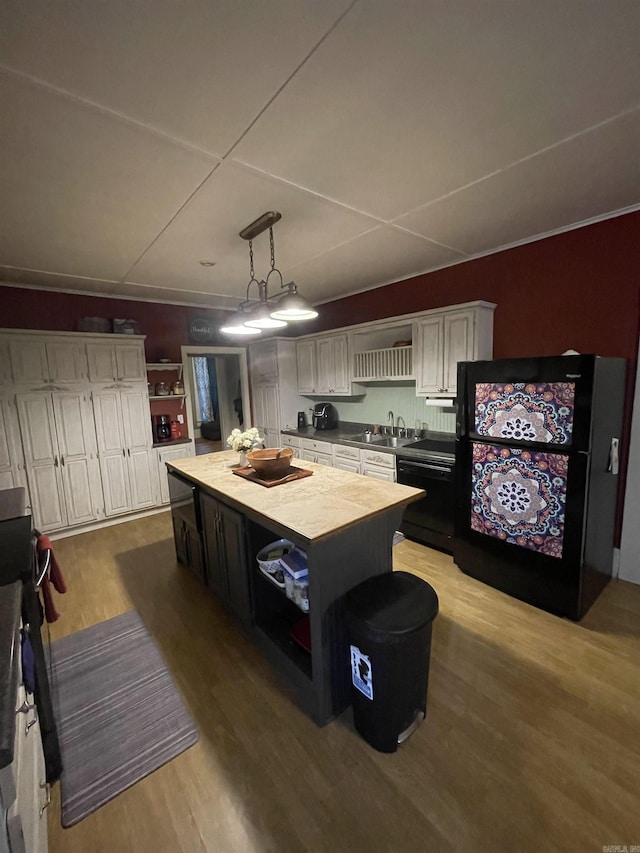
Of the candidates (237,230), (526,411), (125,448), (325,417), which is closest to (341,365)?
(325,417)

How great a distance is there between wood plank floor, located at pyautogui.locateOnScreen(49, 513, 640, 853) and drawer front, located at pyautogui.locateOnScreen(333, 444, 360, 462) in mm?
1857

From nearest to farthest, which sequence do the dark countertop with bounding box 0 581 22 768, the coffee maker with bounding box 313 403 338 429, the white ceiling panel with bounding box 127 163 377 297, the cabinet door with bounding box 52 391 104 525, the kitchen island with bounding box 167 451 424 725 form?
the dark countertop with bounding box 0 581 22 768
the kitchen island with bounding box 167 451 424 725
the white ceiling panel with bounding box 127 163 377 297
the cabinet door with bounding box 52 391 104 525
the coffee maker with bounding box 313 403 338 429

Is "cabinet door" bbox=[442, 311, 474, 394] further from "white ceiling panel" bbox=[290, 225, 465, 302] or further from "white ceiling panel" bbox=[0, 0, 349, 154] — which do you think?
"white ceiling panel" bbox=[0, 0, 349, 154]

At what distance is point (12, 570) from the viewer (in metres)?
1.29

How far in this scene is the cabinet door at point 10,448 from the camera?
3375mm

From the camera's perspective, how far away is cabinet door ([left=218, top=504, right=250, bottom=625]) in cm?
207

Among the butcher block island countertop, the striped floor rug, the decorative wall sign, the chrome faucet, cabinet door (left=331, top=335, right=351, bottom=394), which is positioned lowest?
the striped floor rug

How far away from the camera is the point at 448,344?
10.5ft

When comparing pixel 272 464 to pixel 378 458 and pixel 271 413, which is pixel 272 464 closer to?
pixel 378 458

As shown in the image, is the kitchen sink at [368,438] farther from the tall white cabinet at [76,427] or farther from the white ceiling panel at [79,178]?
the white ceiling panel at [79,178]

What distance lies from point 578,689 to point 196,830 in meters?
1.84

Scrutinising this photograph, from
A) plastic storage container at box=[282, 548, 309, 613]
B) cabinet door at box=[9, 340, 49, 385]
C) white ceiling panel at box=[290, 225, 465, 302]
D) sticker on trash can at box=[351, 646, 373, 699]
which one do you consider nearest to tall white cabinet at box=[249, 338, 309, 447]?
white ceiling panel at box=[290, 225, 465, 302]

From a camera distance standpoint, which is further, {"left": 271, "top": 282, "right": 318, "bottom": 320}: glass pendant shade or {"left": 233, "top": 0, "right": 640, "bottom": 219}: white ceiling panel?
{"left": 271, "top": 282, "right": 318, "bottom": 320}: glass pendant shade

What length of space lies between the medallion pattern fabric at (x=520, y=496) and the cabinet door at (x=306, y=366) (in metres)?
2.61
